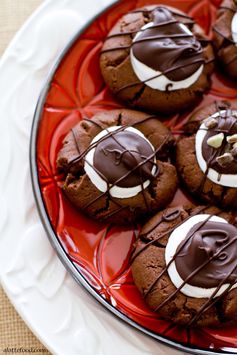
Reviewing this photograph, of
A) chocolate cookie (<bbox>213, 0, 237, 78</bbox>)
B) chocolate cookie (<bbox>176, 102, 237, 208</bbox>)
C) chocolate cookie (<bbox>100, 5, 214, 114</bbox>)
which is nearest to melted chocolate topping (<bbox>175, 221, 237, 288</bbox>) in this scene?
chocolate cookie (<bbox>176, 102, 237, 208</bbox>)

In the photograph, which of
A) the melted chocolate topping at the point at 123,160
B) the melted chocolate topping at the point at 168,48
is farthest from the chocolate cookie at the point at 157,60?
the melted chocolate topping at the point at 123,160

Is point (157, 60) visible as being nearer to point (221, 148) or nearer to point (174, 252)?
point (221, 148)

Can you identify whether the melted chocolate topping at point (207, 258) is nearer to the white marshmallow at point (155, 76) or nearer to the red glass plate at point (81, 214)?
the red glass plate at point (81, 214)

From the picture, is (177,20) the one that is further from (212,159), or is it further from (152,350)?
(152,350)

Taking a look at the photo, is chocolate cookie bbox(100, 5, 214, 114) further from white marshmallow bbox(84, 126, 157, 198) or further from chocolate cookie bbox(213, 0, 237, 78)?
white marshmallow bbox(84, 126, 157, 198)

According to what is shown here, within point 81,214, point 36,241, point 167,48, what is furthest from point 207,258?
point 167,48

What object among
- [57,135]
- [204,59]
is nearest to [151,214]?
[57,135]
